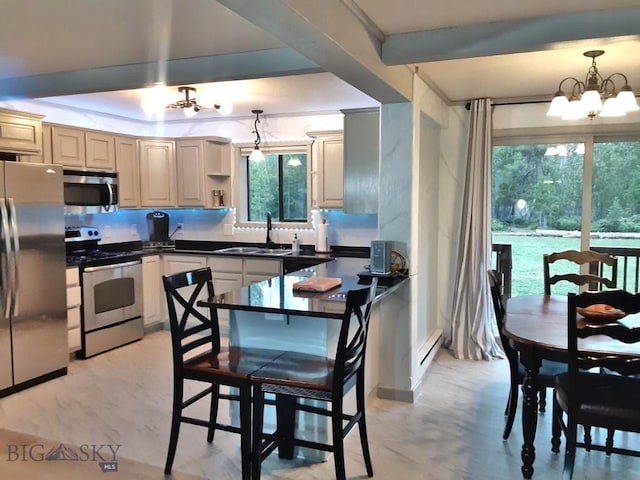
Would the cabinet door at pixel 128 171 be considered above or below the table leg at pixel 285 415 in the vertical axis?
above

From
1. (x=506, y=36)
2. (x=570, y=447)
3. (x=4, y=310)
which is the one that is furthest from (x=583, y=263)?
→ (x=4, y=310)

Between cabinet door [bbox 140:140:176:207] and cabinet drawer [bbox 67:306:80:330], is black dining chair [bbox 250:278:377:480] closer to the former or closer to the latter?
cabinet drawer [bbox 67:306:80:330]

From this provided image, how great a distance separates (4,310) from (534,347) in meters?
3.67

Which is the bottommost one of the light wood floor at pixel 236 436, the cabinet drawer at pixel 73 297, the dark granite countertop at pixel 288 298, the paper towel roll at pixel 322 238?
the light wood floor at pixel 236 436

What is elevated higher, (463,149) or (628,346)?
(463,149)

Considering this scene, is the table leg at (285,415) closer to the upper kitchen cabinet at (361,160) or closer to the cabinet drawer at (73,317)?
the upper kitchen cabinet at (361,160)

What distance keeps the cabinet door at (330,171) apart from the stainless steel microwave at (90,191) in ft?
7.04

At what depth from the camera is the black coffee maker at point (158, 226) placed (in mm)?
6016

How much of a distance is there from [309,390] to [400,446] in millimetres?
1039

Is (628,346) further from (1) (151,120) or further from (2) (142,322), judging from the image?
(1) (151,120)

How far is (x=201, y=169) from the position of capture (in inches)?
225

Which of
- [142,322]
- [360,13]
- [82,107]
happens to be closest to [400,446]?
[360,13]

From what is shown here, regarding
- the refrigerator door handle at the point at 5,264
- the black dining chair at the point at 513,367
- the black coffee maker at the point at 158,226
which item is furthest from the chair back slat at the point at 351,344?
the black coffee maker at the point at 158,226

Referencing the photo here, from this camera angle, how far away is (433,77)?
3807 mm
